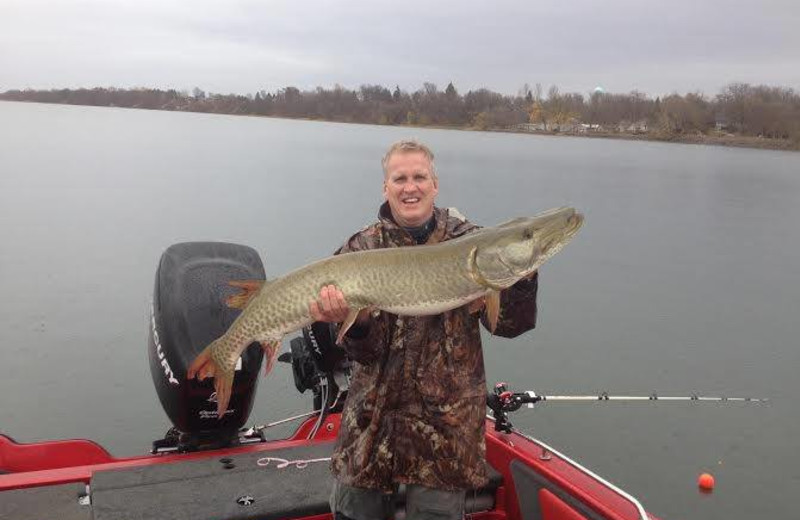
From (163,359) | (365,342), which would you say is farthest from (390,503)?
(163,359)

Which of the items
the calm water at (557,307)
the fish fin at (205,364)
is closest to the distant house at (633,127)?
the calm water at (557,307)

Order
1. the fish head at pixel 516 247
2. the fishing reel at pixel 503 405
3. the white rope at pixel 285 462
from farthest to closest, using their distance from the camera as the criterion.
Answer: the fishing reel at pixel 503 405
the white rope at pixel 285 462
the fish head at pixel 516 247

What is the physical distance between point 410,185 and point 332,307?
46 centimetres

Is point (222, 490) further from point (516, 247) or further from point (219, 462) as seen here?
point (516, 247)

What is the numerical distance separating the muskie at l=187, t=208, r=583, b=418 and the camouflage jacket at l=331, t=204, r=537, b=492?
0.09 meters

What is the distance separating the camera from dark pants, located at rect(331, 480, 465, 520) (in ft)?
7.23

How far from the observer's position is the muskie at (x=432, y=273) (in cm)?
216

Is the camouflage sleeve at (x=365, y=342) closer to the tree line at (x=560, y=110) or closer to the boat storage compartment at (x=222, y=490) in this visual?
the boat storage compartment at (x=222, y=490)

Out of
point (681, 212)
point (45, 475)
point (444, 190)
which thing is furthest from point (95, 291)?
point (681, 212)

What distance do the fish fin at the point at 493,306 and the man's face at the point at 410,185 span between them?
0.37 m

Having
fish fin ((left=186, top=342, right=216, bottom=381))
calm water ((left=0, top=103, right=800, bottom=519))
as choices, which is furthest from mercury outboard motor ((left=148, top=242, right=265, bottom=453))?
calm water ((left=0, top=103, right=800, bottom=519))

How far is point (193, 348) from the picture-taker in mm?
3338

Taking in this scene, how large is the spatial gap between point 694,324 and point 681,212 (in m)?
8.56

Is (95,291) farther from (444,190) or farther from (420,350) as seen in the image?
(444,190)
